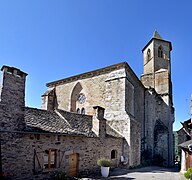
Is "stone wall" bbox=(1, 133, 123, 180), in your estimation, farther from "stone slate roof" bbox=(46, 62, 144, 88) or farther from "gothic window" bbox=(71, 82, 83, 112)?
"gothic window" bbox=(71, 82, 83, 112)

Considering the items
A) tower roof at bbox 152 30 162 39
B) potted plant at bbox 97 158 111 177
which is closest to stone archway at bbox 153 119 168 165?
potted plant at bbox 97 158 111 177

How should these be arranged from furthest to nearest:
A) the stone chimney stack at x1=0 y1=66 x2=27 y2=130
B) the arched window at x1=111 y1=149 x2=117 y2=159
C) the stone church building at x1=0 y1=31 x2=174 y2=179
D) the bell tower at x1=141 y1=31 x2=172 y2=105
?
the bell tower at x1=141 y1=31 x2=172 y2=105 → the arched window at x1=111 y1=149 x2=117 y2=159 → the stone church building at x1=0 y1=31 x2=174 y2=179 → the stone chimney stack at x1=0 y1=66 x2=27 y2=130

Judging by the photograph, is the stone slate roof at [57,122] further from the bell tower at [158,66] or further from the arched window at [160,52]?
the arched window at [160,52]

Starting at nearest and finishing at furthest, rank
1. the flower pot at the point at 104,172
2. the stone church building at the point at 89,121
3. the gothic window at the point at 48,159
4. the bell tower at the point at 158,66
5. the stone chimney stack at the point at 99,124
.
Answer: the stone church building at the point at 89,121, the gothic window at the point at 48,159, the flower pot at the point at 104,172, the stone chimney stack at the point at 99,124, the bell tower at the point at 158,66

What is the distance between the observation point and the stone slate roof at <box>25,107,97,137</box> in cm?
1202

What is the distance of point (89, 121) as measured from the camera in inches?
669

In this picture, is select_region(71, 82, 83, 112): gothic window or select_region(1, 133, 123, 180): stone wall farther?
select_region(71, 82, 83, 112): gothic window

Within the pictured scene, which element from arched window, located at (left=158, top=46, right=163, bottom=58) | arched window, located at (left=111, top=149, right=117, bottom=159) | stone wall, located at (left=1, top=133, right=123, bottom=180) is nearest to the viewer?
stone wall, located at (left=1, top=133, right=123, bottom=180)

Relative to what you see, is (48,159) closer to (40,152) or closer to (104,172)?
(40,152)

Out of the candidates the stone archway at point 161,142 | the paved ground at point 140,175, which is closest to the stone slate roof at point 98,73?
the stone archway at point 161,142

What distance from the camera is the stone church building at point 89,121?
10430 mm

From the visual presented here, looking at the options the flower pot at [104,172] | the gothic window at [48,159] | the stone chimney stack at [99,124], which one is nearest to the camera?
the gothic window at [48,159]

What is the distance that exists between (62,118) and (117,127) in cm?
597

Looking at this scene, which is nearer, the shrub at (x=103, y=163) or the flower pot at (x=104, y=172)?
the flower pot at (x=104, y=172)
